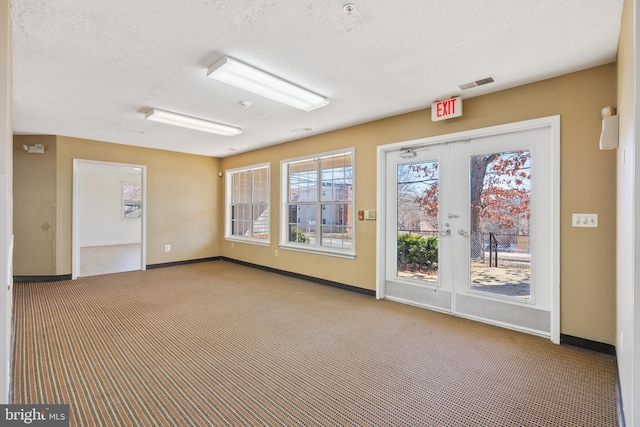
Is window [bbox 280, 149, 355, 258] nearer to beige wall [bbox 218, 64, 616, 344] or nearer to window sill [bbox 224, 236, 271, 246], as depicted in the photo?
window sill [bbox 224, 236, 271, 246]

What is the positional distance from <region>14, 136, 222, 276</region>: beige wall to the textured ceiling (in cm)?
184

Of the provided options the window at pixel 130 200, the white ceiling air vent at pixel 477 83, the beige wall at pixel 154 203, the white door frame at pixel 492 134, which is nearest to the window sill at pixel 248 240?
the beige wall at pixel 154 203

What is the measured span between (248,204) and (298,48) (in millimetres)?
4801

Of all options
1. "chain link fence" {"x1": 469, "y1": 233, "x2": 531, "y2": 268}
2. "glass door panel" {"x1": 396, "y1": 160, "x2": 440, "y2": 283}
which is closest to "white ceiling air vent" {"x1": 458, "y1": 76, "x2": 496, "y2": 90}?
"glass door panel" {"x1": 396, "y1": 160, "x2": 440, "y2": 283}

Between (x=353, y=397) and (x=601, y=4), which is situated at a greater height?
(x=601, y=4)

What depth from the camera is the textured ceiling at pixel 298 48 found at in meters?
1.97

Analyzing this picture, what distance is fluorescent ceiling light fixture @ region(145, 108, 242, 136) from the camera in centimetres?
397

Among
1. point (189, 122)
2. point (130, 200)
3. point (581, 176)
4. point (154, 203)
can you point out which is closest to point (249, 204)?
point (154, 203)

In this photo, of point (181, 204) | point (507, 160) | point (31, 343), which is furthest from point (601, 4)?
point (181, 204)

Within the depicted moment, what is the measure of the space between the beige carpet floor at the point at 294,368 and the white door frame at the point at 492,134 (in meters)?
0.40

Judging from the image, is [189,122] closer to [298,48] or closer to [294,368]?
[298,48]

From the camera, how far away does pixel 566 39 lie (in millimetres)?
2283

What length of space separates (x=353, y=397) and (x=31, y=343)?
2955 mm

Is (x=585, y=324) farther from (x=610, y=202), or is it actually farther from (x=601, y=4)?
(x=601, y=4)
